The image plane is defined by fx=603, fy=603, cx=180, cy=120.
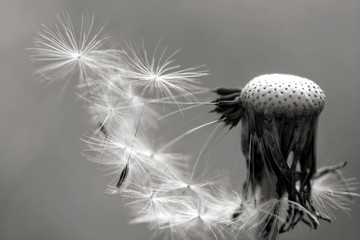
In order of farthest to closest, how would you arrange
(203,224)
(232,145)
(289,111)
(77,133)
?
(77,133) → (232,145) → (203,224) → (289,111)

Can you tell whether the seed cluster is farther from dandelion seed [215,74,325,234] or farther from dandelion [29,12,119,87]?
dandelion [29,12,119,87]

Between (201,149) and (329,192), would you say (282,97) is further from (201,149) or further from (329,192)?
(329,192)

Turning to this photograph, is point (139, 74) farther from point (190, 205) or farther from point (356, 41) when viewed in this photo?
point (356, 41)

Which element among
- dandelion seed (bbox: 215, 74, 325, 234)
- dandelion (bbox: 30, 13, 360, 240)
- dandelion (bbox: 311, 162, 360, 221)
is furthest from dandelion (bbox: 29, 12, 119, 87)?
dandelion (bbox: 311, 162, 360, 221)

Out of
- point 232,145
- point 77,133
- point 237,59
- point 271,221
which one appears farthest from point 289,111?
point 77,133

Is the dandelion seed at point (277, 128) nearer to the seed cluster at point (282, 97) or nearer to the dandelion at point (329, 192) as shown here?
the seed cluster at point (282, 97)

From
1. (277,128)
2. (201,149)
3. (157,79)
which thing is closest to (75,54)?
→ (157,79)

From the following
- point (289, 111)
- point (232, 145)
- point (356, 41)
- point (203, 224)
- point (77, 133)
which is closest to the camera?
point (289, 111)

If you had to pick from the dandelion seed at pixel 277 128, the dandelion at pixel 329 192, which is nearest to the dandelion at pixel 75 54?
the dandelion seed at pixel 277 128
